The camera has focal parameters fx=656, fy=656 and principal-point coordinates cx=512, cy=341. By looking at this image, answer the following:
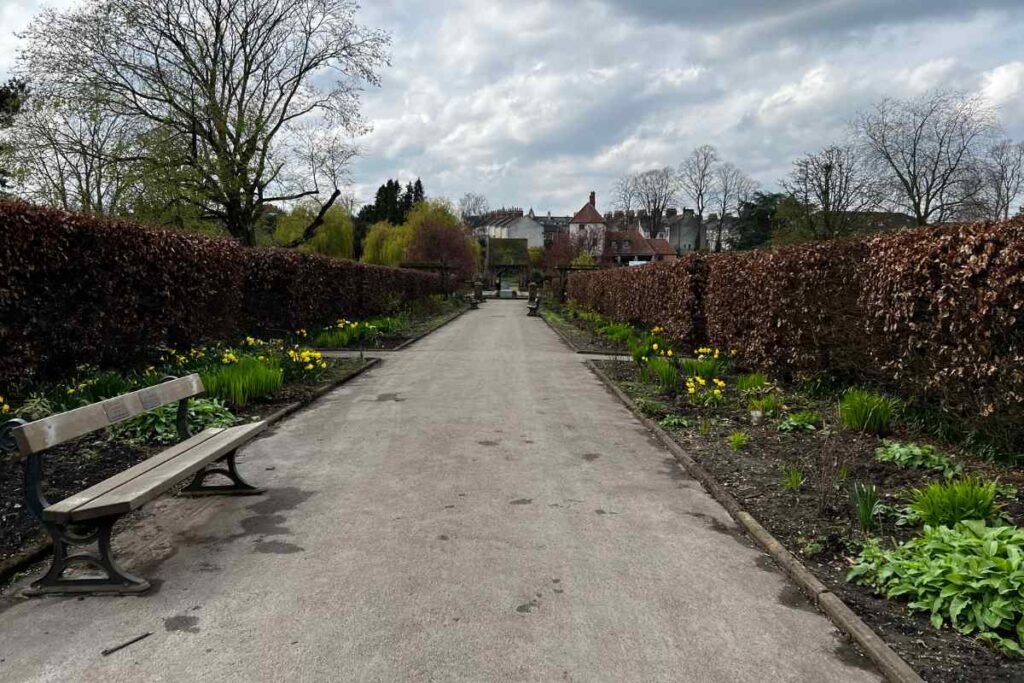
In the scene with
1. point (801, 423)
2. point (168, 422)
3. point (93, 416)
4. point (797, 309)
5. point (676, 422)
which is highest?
point (797, 309)

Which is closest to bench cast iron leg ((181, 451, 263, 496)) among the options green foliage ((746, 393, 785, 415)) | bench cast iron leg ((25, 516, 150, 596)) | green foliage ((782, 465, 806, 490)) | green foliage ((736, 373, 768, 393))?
bench cast iron leg ((25, 516, 150, 596))

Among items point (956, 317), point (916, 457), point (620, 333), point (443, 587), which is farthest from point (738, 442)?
point (620, 333)

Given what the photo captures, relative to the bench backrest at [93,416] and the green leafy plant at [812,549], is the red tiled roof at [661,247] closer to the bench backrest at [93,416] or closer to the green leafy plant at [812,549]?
the bench backrest at [93,416]

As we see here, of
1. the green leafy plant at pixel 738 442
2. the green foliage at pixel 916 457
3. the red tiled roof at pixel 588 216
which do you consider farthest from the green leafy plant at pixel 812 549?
the red tiled roof at pixel 588 216

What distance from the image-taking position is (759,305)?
9.21 meters

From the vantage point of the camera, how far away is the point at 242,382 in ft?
24.9

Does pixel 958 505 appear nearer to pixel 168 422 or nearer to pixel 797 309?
pixel 797 309

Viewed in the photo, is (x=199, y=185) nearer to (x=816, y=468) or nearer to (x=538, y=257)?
(x=816, y=468)

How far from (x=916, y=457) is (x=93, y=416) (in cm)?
568

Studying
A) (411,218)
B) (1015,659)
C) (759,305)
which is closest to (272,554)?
(1015,659)

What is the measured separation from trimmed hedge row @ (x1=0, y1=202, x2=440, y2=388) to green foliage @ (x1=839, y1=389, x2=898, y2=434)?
7529 mm

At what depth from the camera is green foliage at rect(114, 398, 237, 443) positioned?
234 inches

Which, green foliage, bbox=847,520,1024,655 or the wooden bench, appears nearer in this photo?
green foliage, bbox=847,520,1024,655

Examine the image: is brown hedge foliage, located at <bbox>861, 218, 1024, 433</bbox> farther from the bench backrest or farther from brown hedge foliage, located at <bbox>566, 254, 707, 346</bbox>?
the bench backrest
